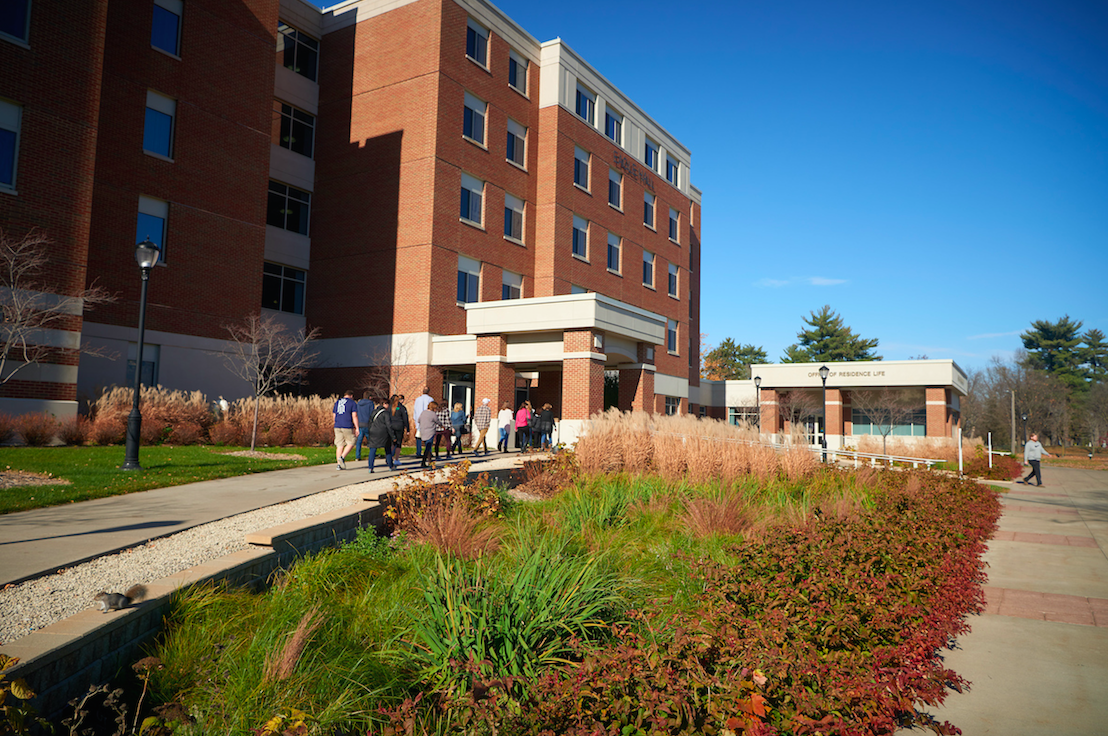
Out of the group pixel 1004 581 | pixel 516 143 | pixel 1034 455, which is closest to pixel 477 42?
pixel 516 143

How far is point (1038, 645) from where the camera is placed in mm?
6094

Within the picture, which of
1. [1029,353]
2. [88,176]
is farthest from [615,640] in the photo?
[1029,353]

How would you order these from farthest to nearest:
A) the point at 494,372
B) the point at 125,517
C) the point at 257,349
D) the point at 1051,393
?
the point at 1051,393
the point at 494,372
the point at 257,349
the point at 125,517

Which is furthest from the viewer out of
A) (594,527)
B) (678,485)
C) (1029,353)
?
(1029,353)

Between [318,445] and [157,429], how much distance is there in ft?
15.3

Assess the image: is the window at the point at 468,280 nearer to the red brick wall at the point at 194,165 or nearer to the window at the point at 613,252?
the red brick wall at the point at 194,165

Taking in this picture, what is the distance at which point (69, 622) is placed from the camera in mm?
4414

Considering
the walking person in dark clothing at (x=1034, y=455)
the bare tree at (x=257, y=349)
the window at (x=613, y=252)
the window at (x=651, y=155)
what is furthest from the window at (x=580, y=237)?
the walking person in dark clothing at (x=1034, y=455)

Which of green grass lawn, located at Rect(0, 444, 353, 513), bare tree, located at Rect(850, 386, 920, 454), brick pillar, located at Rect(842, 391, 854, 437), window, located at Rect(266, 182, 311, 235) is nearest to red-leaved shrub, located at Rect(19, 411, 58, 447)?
green grass lawn, located at Rect(0, 444, 353, 513)

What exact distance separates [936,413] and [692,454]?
117 ft

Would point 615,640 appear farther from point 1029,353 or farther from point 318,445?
point 1029,353

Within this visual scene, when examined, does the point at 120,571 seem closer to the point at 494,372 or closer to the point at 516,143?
the point at 494,372

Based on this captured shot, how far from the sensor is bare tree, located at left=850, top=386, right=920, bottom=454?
146 feet

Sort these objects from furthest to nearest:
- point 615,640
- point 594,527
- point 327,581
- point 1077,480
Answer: point 1077,480 → point 594,527 → point 327,581 → point 615,640
